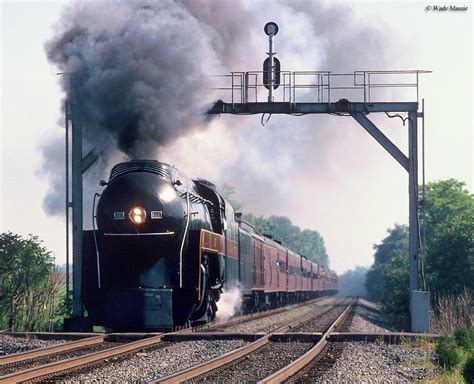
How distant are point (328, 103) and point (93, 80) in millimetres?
7136

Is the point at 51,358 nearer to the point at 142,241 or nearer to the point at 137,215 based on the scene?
the point at 142,241

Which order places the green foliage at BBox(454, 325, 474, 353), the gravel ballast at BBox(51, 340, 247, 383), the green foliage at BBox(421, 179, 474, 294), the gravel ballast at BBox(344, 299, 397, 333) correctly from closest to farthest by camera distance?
the gravel ballast at BBox(51, 340, 247, 383) → the green foliage at BBox(454, 325, 474, 353) → the gravel ballast at BBox(344, 299, 397, 333) → the green foliage at BBox(421, 179, 474, 294)

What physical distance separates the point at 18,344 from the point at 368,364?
6.92 m

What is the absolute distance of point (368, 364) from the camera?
13703 mm

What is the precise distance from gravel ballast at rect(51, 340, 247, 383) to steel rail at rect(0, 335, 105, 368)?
4.35ft

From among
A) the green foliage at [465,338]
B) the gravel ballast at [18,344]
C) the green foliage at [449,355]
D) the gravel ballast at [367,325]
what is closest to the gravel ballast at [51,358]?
the gravel ballast at [18,344]

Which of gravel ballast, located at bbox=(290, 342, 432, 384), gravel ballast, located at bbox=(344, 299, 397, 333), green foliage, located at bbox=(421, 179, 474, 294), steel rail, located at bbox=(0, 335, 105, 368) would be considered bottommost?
gravel ballast, located at bbox=(344, 299, 397, 333)

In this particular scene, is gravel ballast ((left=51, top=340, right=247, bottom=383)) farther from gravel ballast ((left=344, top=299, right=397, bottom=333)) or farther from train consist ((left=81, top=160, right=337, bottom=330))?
gravel ballast ((left=344, top=299, right=397, bottom=333))

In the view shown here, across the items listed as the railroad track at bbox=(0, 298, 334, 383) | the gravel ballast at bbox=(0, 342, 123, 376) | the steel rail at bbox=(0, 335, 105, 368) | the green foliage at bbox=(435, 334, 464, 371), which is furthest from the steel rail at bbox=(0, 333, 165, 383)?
the green foliage at bbox=(435, 334, 464, 371)

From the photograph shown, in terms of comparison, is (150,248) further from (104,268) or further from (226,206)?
(226,206)

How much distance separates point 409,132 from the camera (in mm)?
24312

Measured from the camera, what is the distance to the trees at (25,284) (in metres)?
21.3

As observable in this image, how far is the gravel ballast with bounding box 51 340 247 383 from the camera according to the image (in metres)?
11.4

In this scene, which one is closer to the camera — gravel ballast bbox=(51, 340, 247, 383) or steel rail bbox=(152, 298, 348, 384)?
steel rail bbox=(152, 298, 348, 384)
